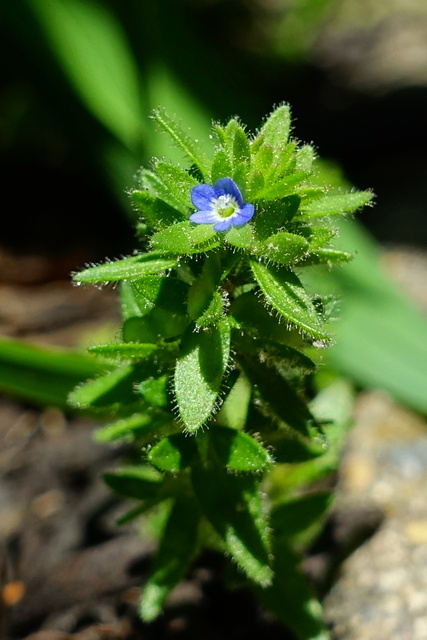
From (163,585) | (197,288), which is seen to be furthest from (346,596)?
(197,288)

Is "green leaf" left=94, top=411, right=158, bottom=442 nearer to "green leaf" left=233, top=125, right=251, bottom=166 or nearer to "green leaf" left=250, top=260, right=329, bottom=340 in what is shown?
"green leaf" left=250, top=260, right=329, bottom=340

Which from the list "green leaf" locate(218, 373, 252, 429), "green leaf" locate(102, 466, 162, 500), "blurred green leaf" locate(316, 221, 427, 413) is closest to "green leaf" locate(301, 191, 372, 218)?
"green leaf" locate(218, 373, 252, 429)

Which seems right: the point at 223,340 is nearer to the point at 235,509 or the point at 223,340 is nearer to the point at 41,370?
the point at 235,509

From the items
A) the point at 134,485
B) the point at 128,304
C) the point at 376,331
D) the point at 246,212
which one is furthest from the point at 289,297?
the point at 376,331

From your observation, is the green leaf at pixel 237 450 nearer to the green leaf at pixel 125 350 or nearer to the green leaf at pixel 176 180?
the green leaf at pixel 125 350

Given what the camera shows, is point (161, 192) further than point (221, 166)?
Yes

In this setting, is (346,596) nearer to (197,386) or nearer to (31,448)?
(197,386)

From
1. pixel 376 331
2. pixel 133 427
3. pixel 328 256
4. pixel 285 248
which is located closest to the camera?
pixel 285 248
